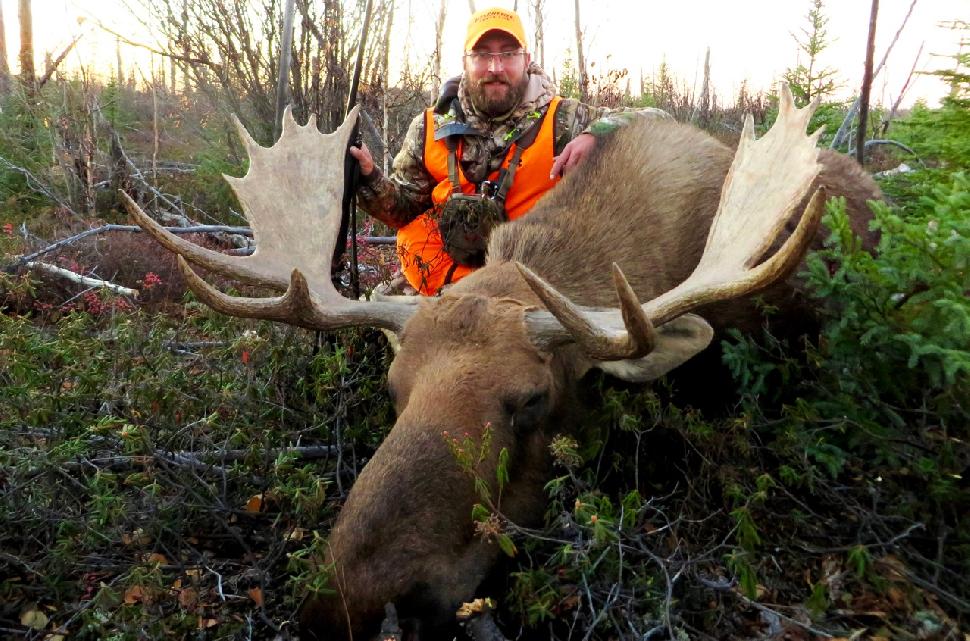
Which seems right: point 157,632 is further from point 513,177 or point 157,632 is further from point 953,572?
point 513,177

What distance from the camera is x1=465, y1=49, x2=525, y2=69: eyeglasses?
555cm

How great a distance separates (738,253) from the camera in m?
3.08

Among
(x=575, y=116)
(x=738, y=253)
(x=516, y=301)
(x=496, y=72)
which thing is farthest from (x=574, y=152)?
(x=738, y=253)

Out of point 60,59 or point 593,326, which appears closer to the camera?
point 593,326

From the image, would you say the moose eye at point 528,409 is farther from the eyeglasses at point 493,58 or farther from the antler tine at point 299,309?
the eyeglasses at point 493,58

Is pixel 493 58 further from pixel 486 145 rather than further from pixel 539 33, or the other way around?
pixel 539 33

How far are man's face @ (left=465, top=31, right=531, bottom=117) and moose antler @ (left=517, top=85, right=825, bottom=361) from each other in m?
2.49

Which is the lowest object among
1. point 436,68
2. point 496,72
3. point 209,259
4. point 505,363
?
point 505,363

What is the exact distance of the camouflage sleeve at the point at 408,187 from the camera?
19.0 ft

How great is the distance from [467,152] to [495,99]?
0.43 meters

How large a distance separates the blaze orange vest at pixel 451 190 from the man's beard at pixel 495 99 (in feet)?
0.82

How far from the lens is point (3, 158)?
10.9 meters

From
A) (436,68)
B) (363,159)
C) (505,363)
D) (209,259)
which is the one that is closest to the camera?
(505,363)

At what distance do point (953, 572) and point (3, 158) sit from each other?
1223 centimetres
